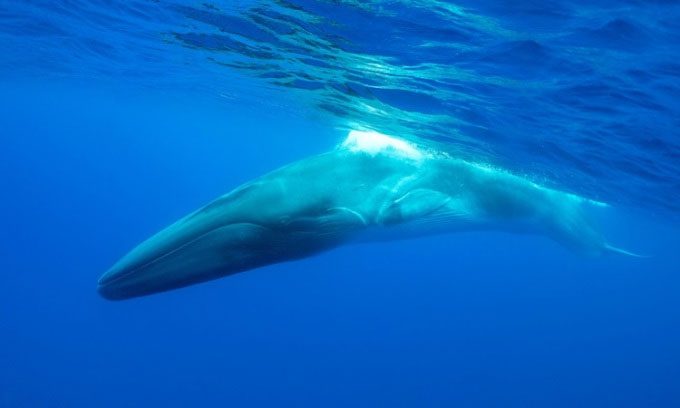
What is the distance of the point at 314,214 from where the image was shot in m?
5.00

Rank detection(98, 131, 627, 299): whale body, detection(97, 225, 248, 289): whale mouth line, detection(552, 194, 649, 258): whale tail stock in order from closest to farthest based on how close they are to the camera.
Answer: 1. detection(97, 225, 248, 289): whale mouth line
2. detection(98, 131, 627, 299): whale body
3. detection(552, 194, 649, 258): whale tail stock

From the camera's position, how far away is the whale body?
417 centimetres

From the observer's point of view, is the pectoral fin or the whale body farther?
the pectoral fin

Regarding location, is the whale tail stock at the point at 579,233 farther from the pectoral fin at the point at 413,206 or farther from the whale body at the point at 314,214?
the pectoral fin at the point at 413,206

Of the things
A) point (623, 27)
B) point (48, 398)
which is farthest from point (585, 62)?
point (48, 398)

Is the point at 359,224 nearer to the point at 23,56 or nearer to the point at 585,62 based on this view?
the point at 585,62

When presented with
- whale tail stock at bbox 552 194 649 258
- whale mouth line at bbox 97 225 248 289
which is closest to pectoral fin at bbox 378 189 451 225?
whale mouth line at bbox 97 225 248 289

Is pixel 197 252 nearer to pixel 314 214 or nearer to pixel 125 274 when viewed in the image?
pixel 125 274

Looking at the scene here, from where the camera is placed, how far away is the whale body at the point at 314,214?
4172mm

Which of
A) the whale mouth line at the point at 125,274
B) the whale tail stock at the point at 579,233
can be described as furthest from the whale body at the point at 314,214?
the whale tail stock at the point at 579,233

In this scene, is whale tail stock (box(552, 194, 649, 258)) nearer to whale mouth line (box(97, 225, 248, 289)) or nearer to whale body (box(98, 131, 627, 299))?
whale body (box(98, 131, 627, 299))

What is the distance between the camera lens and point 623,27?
706 cm

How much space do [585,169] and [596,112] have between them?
5.86m

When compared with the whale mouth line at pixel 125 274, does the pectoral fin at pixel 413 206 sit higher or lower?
higher
